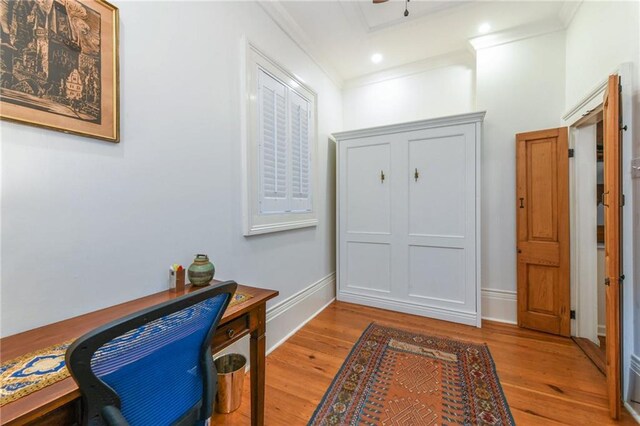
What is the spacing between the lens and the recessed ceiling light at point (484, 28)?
2.60 metres

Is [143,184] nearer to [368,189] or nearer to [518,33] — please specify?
[368,189]

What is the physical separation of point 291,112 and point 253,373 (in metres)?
2.14

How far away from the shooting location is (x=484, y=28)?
2.65 meters

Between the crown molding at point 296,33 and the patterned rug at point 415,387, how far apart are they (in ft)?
9.71

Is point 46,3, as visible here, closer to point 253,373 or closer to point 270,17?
point 270,17

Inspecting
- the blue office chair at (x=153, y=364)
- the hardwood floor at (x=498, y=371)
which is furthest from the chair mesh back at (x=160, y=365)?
the hardwood floor at (x=498, y=371)

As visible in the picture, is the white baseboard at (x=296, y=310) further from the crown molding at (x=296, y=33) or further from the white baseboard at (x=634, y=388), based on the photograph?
the crown molding at (x=296, y=33)

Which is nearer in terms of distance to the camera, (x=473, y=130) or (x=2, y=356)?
(x=2, y=356)

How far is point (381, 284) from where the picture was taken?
313cm

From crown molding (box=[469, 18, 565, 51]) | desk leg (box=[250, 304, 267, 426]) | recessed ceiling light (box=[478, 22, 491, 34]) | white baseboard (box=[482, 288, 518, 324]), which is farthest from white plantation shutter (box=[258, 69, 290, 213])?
white baseboard (box=[482, 288, 518, 324])

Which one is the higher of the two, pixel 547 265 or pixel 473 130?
pixel 473 130

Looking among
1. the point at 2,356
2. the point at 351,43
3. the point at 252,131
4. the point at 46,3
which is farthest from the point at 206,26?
the point at 2,356

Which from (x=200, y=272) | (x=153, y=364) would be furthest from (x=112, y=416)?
(x=200, y=272)

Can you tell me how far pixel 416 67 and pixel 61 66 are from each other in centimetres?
343
